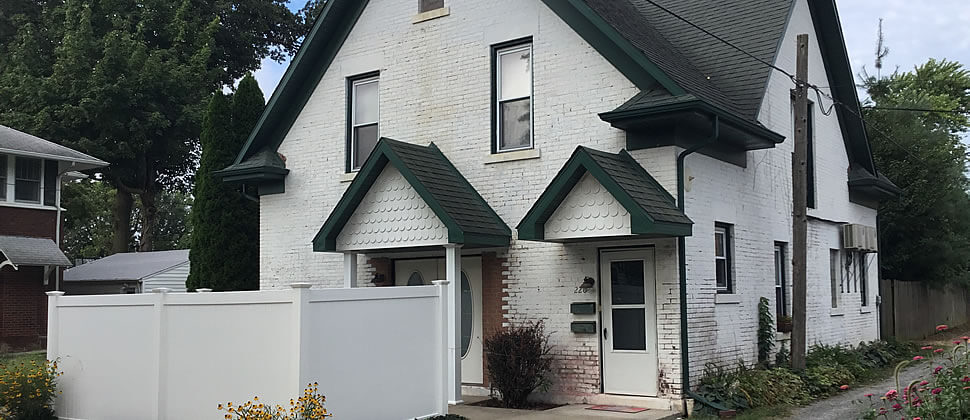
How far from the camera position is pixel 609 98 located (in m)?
13.4

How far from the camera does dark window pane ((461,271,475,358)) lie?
14656mm

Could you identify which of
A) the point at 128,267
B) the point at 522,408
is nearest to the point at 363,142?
the point at 522,408

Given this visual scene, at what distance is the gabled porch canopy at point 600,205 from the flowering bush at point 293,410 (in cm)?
404

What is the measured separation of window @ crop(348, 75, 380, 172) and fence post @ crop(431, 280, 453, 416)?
16.9 ft

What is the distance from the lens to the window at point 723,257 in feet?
46.2

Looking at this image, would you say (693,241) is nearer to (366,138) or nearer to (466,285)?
(466,285)

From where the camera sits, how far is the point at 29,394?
11922 mm

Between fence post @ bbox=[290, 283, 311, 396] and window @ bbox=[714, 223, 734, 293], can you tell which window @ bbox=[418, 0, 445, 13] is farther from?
fence post @ bbox=[290, 283, 311, 396]

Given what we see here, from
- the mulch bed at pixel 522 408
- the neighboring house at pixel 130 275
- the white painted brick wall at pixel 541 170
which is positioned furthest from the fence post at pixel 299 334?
the neighboring house at pixel 130 275

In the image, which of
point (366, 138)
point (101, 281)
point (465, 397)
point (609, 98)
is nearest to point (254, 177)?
point (366, 138)

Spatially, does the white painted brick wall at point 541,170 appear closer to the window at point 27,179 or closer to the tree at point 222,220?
the tree at point 222,220

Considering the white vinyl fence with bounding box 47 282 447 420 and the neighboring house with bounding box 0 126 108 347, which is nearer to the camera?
the white vinyl fence with bounding box 47 282 447 420

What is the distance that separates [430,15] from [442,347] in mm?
6391

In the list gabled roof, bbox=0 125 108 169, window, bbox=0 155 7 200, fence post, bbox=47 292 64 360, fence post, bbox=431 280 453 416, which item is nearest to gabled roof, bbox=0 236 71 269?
window, bbox=0 155 7 200
